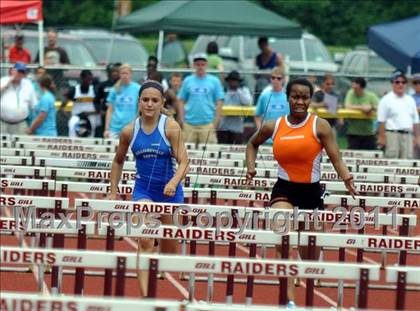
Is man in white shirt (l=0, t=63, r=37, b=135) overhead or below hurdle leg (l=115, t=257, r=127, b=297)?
overhead

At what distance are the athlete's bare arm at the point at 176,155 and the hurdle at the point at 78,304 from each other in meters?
4.17

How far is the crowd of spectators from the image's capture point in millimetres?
20688

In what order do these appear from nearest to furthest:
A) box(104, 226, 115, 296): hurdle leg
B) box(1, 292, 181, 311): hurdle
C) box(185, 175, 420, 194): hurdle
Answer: box(1, 292, 181, 311): hurdle
box(104, 226, 115, 296): hurdle leg
box(185, 175, 420, 194): hurdle

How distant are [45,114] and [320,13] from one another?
27.4 meters

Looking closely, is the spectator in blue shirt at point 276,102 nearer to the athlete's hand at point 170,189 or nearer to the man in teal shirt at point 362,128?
the man in teal shirt at point 362,128

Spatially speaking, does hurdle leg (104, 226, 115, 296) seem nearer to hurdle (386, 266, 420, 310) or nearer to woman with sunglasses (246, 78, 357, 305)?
woman with sunglasses (246, 78, 357, 305)

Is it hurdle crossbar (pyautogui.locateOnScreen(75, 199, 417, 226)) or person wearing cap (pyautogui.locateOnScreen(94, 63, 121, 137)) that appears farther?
person wearing cap (pyautogui.locateOnScreen(94, 63, 121, 137))

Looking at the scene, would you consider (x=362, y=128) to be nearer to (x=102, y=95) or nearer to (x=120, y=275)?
(x=102, y=95)

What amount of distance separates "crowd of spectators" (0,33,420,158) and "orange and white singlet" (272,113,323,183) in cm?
748

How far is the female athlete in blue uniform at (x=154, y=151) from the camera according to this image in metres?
11.7

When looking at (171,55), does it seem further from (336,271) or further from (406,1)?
(336,271)

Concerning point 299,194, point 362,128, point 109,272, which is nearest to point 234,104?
point 362,128

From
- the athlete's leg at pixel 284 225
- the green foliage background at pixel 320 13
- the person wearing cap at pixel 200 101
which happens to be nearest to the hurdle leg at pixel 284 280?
the athlete's leg at pixel 284 225

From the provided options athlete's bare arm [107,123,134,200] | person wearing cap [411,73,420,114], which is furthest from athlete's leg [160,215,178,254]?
person wearing cap [411,73,420,114]
